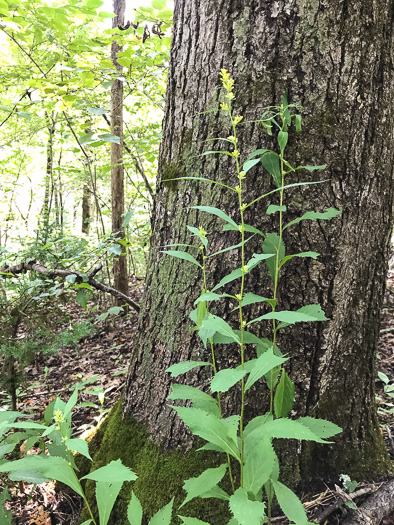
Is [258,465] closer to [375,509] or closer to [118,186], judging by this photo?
[375,509]

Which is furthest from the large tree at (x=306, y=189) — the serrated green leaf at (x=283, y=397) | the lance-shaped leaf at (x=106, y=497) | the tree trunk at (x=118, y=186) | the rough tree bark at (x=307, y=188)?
the tree trunk at (x=118, y=186)

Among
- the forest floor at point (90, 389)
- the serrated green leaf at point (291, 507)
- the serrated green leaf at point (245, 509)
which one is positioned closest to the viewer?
the serrated green leaf at point (245, 509)

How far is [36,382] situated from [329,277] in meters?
3.10

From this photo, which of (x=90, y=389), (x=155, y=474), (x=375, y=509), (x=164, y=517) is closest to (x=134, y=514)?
(x=164, y=517)

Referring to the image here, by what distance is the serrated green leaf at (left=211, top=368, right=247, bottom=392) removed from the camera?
75 centimetres

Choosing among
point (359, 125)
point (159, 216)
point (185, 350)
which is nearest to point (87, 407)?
point (185, 350)

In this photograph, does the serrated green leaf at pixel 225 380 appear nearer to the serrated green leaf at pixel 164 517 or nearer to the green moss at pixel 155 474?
the serrated green leaf at pixel 164 517

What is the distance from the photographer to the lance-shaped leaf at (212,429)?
32.6 inches

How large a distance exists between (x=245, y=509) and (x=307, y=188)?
1043 mm

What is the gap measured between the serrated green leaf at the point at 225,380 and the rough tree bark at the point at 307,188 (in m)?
0.57

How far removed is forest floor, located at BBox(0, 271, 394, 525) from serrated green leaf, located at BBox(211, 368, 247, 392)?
2.96ft

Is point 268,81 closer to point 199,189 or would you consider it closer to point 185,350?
point 199,189

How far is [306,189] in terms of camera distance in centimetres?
131

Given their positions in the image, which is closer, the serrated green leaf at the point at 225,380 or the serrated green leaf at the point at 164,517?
the serrated green leaf at the point at 225,380
